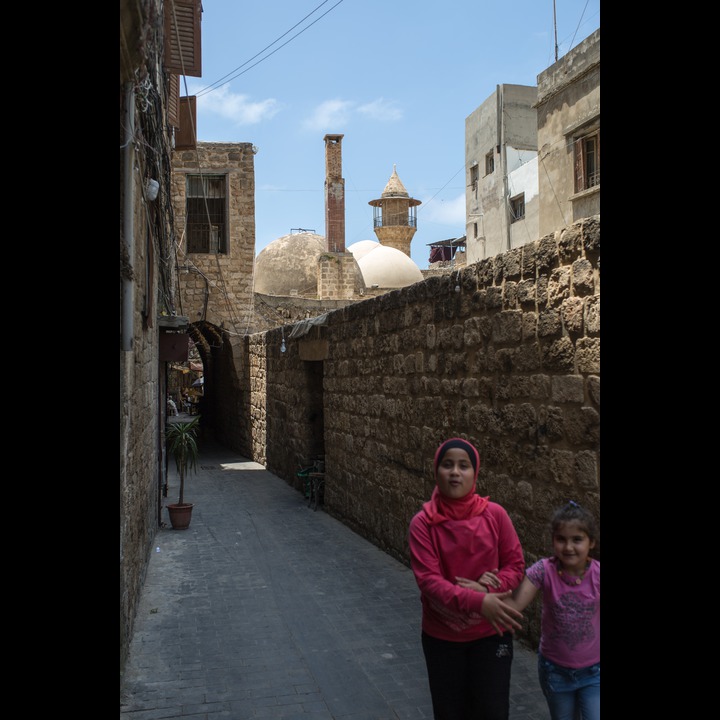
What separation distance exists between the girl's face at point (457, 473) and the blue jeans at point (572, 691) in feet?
2.47

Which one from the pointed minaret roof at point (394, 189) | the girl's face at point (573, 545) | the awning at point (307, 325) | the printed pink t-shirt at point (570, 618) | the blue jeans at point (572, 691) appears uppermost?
the pointed minaret roof at point (394, 189)

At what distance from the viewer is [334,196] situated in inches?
1139

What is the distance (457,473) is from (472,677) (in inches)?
32.9

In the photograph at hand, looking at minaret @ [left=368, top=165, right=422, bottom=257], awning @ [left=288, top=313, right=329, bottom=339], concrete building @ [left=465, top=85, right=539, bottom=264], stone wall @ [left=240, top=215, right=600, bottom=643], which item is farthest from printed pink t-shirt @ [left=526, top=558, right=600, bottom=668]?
minaret @ [left=368, top=165, right=422, bottom=257]

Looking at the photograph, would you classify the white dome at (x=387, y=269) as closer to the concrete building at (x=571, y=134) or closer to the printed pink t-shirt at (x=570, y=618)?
the concrete building at (x=571, y=134)

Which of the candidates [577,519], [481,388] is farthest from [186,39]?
[577,519]

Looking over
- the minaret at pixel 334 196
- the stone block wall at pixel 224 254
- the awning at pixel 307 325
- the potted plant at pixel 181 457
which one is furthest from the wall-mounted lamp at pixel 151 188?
the minaret at pixel 334 196

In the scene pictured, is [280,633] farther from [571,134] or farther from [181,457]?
[571,134]

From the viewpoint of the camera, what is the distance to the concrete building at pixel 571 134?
1433cm

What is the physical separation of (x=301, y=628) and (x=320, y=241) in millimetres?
26084

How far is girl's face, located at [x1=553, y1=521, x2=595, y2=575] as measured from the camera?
2.96 m

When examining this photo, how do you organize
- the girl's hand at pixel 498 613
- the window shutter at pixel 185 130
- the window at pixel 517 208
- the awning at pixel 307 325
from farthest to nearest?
1. the window at pixel 517 208
2. the window shutter at pixel 185 130
3. the awning at pixel 307 325
4. the girl's hand at pixel 498 613

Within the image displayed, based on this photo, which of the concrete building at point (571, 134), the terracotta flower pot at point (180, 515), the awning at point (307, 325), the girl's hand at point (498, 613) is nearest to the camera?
the girl's hand at point (498, 613)
